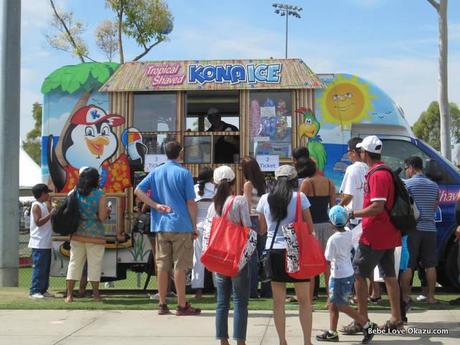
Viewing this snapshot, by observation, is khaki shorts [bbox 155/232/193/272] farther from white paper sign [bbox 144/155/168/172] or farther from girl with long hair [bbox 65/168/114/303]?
white paper sign [bbox 144/155/168/172]

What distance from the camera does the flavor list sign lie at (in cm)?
1038

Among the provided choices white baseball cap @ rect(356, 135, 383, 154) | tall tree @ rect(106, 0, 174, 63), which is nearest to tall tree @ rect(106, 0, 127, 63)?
tall tree @ rect(106, 0, 174, 63)

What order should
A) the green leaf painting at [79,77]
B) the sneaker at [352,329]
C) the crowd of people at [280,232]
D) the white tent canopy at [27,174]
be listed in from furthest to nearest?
1. the white tent canopy at [27,174]
2. the green leaf painting at [79,77]
3. the sneaker at [352,329]
4. the crowd of people at [280,232]

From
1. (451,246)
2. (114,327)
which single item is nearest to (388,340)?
(114,327)

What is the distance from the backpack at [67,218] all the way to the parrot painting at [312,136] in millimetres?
3247

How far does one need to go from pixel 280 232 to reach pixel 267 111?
165 inches

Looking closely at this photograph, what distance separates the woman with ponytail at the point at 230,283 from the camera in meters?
6.23

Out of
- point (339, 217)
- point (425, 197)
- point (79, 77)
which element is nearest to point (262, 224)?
point (339, 217)

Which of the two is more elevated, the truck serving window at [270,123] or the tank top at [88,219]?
the truck serving window at [270,123]

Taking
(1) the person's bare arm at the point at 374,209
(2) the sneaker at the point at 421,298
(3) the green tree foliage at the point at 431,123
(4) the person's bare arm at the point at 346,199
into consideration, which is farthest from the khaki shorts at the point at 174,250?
(3) the green tree foliage at the point at 431,123

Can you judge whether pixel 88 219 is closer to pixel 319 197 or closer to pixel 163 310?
pixel 163 310

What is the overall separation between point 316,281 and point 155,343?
3.19 meters

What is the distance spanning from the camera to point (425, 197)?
9.19 metres

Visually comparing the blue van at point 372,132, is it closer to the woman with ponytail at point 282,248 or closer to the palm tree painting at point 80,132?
the palm tree painting at point 80,132
